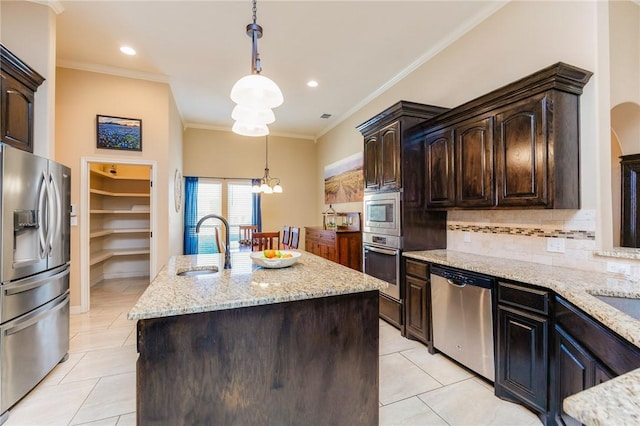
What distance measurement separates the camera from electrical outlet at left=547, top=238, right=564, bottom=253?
222 cm

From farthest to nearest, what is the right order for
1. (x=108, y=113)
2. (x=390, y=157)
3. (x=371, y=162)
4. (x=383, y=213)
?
(x=108, y=113)
(x=371, y=162)
(x=383, y=213)
(x=390, y=157)

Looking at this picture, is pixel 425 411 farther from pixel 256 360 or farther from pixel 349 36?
pixel 349 36

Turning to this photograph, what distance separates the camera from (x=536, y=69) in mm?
2410

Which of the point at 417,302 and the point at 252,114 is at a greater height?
the point at 252,114

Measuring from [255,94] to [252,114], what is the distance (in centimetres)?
23

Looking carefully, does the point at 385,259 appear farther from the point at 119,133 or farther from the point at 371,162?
the point at 119,133

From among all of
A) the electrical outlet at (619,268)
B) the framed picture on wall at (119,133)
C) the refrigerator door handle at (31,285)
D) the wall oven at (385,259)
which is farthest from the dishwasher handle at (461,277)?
the framed picture on wall at (119,133)

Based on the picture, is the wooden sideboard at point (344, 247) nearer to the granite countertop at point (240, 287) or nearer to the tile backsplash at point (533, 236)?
the tile backsplash at point (533, 236)

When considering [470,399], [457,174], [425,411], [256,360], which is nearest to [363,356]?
[256,360]

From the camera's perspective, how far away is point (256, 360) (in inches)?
57.1

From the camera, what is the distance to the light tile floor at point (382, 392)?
6.26ft

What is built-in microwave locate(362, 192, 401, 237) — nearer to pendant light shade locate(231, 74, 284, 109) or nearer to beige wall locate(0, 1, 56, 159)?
pendant light shade locate(231, 74, 284, 109)

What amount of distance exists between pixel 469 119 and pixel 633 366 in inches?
81.0

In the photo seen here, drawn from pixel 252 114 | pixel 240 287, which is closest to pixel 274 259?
pixel 240 287
